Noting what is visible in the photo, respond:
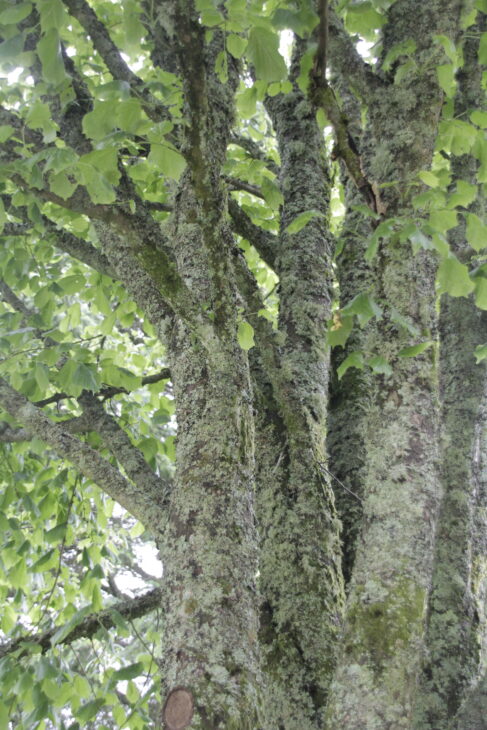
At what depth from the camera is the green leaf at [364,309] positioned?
5.12ft

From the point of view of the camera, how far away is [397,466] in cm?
144

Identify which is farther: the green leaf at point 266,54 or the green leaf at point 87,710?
the green leaf at point 87,710

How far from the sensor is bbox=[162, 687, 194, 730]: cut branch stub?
1180 millimetres

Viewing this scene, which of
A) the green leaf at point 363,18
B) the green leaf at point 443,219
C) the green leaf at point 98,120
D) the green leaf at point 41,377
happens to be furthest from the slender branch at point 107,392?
the green leaf at point 363,18

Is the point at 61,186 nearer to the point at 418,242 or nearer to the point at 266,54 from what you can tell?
the point at 266,54

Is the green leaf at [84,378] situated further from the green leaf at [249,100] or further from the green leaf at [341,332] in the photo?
the green leaf at [249,100]

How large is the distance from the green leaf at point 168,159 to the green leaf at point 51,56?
0.36 meters

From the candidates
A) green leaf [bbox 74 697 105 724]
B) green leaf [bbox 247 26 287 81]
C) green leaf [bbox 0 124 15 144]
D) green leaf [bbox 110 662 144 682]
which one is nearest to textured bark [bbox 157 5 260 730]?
green leaf [bbox 247 26 287 81]

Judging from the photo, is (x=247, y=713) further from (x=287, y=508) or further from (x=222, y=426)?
(x=287, y=508)

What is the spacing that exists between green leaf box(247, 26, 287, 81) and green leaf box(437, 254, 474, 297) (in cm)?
69

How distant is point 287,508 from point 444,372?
977mm

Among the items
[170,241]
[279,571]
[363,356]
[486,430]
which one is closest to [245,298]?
[170,241]

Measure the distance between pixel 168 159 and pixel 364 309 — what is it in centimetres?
66

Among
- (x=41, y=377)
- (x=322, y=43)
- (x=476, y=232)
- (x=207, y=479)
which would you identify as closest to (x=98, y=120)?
(x=322, y=43)
